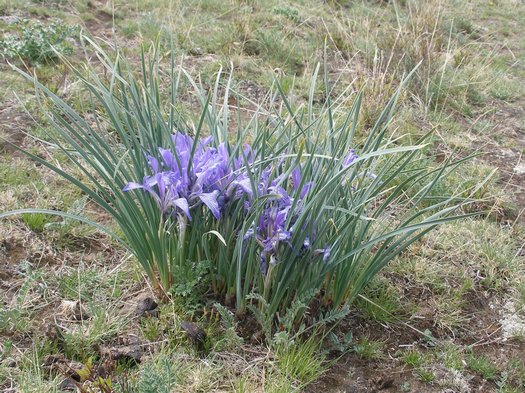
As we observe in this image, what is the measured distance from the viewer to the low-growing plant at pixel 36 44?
378 cm

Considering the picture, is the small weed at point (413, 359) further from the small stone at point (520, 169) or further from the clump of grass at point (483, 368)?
the small stone at point (520, 169)

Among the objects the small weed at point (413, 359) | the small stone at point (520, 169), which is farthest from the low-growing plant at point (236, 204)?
the small stone at point (520, 169)

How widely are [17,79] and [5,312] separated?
2110mm

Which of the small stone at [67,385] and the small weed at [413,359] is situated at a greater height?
the small stone at [67,385]

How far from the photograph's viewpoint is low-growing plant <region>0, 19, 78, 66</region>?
3.78 m

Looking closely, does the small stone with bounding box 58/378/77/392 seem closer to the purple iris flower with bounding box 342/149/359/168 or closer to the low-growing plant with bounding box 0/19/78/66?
the purple iris flower with bounding box 342/149/359/168

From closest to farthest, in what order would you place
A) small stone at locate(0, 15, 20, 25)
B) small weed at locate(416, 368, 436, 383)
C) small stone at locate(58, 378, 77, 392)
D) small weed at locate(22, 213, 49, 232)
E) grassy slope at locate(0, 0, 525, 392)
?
small stone at locate(58, 378, 77, 392) < grassy slope at locate(0, 0, 525, 392) < small weed at locate(416, 368, 436, 383) < small weed at locate(22, 213, 49, 232) < small stone at locate(0, 15, 20, 25)

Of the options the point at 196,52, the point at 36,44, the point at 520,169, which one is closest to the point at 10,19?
the point at 36,44

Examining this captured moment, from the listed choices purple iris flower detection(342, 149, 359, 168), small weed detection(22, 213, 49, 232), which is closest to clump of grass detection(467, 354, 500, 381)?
purple iris flower detection(342, 149, 359, 168)

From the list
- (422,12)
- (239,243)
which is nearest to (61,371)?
(239,243)

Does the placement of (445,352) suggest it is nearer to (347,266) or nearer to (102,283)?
(347,266)

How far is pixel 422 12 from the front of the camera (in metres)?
4.87

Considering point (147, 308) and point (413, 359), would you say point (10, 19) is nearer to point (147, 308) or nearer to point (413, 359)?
point (147, 308)

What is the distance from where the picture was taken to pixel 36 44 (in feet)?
12.6
